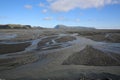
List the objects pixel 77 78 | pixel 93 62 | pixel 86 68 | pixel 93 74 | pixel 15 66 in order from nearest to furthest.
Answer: pixel 77 78
pixel 93 74
pixel 86 68
pixel 15 66
pixel 93 62

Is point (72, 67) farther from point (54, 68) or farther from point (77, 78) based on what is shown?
point (77, 78)

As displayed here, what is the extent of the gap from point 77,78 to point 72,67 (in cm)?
342

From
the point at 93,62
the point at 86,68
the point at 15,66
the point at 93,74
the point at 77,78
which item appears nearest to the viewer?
the point at 77,78

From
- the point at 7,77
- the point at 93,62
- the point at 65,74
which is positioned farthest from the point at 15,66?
the point at 93,62

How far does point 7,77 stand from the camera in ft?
45.4

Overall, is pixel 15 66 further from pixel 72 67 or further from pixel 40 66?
pixel 72 67

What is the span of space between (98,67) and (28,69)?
6.94m

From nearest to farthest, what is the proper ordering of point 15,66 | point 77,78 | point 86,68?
point 77,78, point 86,68, point 15,66

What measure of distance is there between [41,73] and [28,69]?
1.94m

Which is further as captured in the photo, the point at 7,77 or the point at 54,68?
the point at 54,68

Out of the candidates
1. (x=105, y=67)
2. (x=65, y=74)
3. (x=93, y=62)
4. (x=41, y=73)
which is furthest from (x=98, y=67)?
(x=41, y=73)

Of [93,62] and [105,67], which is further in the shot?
[93,62]

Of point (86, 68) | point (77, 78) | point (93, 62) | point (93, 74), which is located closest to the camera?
point (77, 78)

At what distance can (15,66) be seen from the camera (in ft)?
56.4
